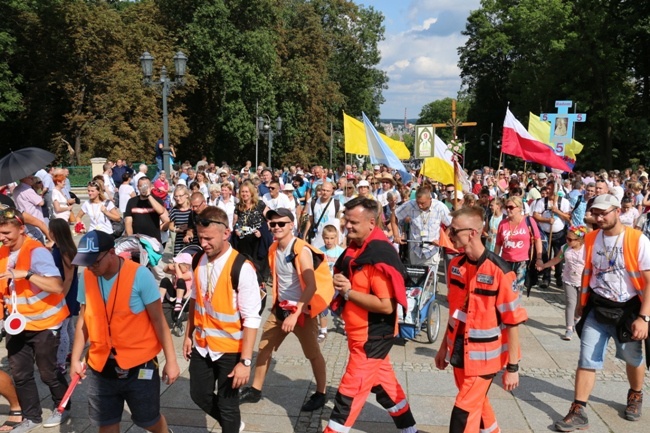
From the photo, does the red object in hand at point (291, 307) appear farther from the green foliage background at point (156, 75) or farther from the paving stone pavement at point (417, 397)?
the green foliage background at point (156, 75)

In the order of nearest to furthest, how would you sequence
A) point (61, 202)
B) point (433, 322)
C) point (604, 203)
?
point (604, 203) → point (433, 322) → point (61, 202)

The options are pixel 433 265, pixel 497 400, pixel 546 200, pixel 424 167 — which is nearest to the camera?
pixel 497 400

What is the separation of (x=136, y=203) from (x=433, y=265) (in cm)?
429

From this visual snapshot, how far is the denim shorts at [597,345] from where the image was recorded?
5000 millimetres

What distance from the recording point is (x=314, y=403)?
5.32 meters

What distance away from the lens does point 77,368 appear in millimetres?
3838

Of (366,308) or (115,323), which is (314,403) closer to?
(366,308)

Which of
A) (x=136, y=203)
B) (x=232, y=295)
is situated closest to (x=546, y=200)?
(x=136, y=203)

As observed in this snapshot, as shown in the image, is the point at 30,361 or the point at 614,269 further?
the point at 614,269

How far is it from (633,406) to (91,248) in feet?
14.9

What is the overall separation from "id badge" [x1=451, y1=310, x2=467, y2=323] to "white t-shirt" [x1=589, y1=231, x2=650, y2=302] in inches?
68.2

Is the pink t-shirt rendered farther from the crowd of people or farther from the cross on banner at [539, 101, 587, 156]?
the cross on banner at [539, 101, 587, 156]

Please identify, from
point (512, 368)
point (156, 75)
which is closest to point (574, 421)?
point (512, 368)

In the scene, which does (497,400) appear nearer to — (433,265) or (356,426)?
(356,426)
